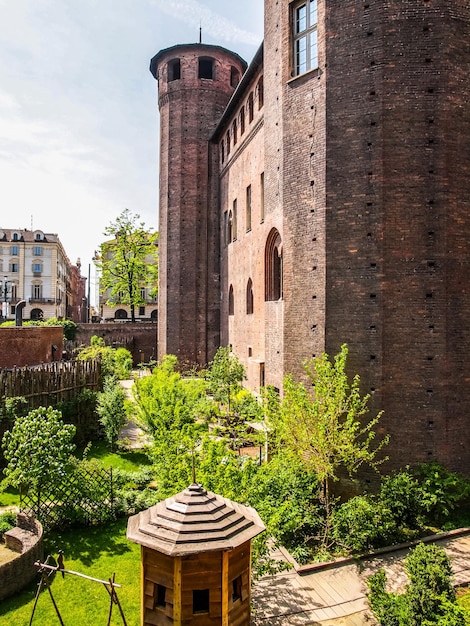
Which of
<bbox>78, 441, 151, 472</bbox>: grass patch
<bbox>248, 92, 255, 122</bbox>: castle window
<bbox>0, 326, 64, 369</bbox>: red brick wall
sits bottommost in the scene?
<bbox>78, 441, 151, 472</bbox>: grass patch

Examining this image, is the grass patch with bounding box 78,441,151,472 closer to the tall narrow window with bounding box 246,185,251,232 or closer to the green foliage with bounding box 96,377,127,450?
the green foliage with bounding box 96,377,127,450

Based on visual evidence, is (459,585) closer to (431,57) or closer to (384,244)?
(384,244)

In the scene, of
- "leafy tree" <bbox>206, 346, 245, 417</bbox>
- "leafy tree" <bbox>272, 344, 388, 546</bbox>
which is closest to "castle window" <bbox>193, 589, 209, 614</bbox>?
"leafy tree" <bbox>272, 344, 388, 546</bbox>

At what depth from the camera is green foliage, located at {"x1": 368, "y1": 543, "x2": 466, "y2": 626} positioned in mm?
6270

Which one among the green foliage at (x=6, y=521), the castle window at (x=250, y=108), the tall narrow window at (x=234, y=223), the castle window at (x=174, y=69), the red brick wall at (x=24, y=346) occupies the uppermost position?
the castle window at (x=174, y=69)

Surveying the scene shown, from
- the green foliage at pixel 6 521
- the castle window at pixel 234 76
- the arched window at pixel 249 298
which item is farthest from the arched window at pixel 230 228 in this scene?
the green foliage at pixel 6 521

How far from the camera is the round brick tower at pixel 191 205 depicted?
28547 millimetres

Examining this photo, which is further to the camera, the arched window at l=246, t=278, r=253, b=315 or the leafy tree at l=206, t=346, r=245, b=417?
the arched window at l=246, t=278, r=253, b=315

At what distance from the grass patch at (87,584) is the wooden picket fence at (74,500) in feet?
0.78

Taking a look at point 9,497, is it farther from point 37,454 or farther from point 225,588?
point 225,588

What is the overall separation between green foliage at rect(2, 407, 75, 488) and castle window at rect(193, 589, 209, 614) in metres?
5.36

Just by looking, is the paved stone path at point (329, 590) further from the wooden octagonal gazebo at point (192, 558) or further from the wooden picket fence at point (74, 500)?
the wooden picket fence at point (74, 500)

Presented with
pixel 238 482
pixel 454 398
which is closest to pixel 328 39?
pixel 454 398

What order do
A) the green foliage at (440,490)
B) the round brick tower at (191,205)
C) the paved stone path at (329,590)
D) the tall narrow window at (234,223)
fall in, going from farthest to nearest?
the round brick tower at (191,205) → the tall narrow window at (234,223) → the green foliage at (440,490) → the paved stone path at (329,590)
